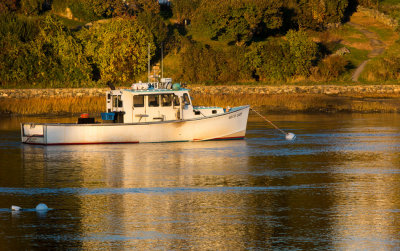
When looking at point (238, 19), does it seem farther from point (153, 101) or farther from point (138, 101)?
point (138, 101)

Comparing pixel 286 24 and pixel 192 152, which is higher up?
pixel 286 24

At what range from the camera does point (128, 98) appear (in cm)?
3584

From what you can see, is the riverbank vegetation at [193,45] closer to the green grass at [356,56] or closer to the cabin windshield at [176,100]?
the green grass at [356,56]

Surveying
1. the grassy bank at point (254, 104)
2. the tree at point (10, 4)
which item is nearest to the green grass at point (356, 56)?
the grassy bank at point (254, 104)

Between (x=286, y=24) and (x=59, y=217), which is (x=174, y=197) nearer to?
(x=59, y=217)

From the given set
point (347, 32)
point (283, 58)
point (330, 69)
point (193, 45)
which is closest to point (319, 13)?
point (347, 32)

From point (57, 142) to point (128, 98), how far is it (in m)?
3.93

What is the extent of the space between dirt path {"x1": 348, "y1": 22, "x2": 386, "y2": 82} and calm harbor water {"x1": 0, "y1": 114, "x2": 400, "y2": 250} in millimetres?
37095

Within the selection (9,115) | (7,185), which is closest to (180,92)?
(7,185)

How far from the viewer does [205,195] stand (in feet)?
68.2

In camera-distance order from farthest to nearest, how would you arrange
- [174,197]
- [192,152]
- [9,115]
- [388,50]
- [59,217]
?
[388,50], [9,115], [192,152], [174,197], [59,217]

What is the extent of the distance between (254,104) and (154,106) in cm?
2472

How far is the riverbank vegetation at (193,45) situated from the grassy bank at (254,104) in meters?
9.14

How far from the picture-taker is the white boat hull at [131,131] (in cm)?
3506
